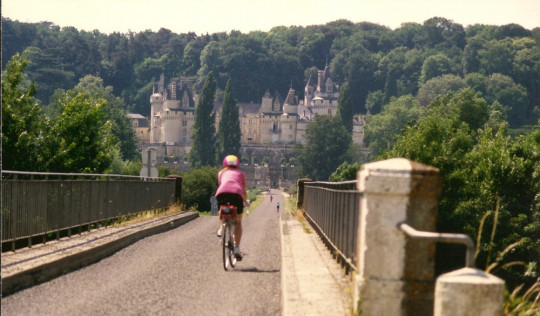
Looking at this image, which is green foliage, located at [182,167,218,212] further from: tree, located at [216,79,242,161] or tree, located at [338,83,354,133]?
tree, located at [338,83,354,133]

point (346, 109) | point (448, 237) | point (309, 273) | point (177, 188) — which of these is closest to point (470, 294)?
point (448, 237)

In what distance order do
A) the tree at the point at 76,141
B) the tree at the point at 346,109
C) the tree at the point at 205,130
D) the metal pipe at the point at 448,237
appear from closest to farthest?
1. the metal pipe at the point at 448,237
2. the tree at the point at 76,141
3. the tree at the point at 205,130
4. the tree at the point at 346,109

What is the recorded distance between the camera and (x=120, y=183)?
2294 cm

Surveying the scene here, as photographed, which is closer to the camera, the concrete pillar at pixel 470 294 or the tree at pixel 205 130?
the concrete pillar at pixel 470 294

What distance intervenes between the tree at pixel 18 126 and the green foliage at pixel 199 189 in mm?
17297

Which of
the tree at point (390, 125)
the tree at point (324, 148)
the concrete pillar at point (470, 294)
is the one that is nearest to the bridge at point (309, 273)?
the concrete pillar at point (470, 294)

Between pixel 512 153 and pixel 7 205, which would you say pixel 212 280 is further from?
pixel 512 153

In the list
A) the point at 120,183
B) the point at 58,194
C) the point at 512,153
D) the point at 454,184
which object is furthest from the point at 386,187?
the point at 512,153

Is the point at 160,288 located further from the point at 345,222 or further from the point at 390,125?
the point at 390,125

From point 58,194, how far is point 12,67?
726 inches

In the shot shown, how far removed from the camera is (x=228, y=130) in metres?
166

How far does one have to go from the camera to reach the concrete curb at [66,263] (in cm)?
1037

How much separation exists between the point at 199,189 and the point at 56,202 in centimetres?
3695

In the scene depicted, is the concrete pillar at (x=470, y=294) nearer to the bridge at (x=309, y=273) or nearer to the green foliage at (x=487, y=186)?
the bridge at (x=309, y=273)
